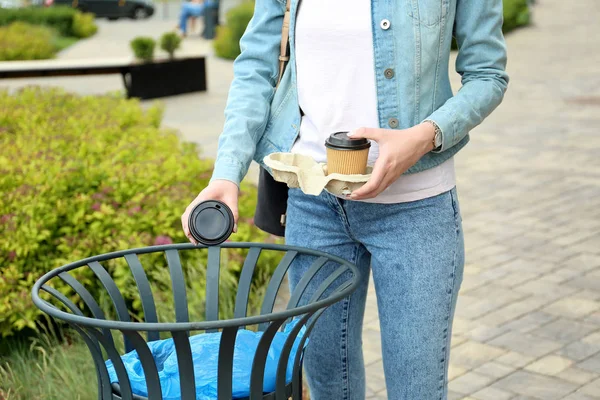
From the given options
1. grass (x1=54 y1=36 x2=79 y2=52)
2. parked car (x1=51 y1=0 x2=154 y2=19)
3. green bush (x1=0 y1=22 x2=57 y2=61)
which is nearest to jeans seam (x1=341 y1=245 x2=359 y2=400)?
green bush (x1=0 y1=22 x2=57 y2=61)

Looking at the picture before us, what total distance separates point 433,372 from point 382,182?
1.70ft

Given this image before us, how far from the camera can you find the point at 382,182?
5.89 feet

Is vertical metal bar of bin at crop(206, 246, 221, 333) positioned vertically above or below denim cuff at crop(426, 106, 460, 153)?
below

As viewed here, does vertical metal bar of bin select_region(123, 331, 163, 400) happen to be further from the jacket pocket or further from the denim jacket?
the jacket pocket

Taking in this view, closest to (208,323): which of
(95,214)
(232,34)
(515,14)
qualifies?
(95,214)

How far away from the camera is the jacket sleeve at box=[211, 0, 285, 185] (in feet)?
6.59

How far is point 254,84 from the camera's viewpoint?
211 centimetres

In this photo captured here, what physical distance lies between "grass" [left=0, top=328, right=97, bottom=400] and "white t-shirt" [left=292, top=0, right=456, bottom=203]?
1.67m

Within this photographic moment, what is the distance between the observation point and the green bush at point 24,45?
53.9ft

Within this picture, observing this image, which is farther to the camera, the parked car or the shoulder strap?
the parked car

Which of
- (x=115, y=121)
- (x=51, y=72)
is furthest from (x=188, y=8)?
(x=115, y=121)

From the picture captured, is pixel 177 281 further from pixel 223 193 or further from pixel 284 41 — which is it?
pixel 284 41

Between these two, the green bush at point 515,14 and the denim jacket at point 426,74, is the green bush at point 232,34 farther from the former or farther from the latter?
the denim jacket at point 426,74

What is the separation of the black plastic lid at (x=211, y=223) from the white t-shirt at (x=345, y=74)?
1.07 feet
